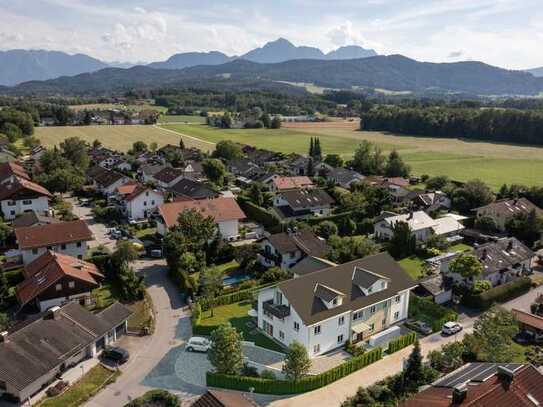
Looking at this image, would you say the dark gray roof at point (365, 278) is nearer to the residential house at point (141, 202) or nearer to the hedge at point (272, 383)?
the hedge at point (272, 383)

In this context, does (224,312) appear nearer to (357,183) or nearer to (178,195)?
(178,195)

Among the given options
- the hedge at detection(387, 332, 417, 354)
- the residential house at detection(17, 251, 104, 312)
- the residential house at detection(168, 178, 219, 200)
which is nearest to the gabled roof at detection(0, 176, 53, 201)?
the residential house at detection(168, 178, 219, 200)

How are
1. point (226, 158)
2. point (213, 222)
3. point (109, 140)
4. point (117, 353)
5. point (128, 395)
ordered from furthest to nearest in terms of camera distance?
1. point (109, 140)
2. point (226, 158)
3. point (213, 222)
4. point (117, 353)
5. point (128, 395)

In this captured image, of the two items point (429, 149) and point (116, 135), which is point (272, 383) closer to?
point (429, 149)

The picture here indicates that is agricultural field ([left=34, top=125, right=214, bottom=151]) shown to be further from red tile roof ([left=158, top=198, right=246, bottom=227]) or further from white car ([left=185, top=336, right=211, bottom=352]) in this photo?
white car ([left=185, top=336, right=211, bottom=352])

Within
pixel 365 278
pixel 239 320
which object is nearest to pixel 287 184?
pixel 239 320

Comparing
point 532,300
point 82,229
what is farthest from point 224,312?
point 532,300

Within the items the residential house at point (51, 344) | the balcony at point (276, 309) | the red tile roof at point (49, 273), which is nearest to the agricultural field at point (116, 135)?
the red tile roof at point (49, 273)
